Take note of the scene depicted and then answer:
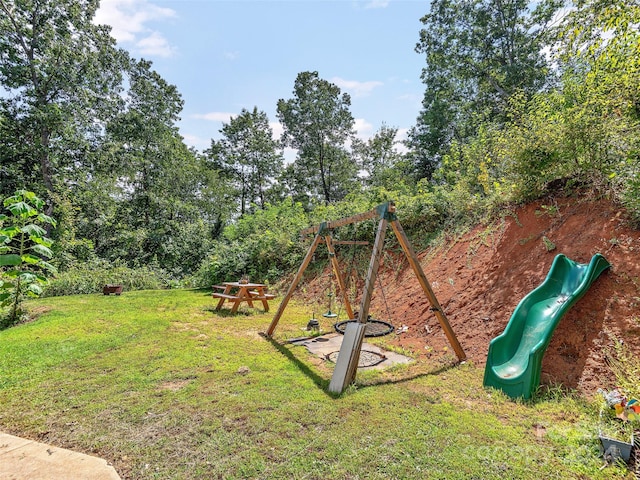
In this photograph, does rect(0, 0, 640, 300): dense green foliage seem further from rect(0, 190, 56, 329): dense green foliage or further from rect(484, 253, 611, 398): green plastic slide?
rect(0, 190, 56, 329): dense green foliage

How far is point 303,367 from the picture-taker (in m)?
3.92

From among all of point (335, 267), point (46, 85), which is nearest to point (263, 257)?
point (335, 267)

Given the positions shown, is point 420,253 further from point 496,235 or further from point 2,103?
point 2,103

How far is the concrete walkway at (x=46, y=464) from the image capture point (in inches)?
75.4

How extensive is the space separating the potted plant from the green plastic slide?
61 centimetres

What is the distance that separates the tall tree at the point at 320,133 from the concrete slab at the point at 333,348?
1807 cm

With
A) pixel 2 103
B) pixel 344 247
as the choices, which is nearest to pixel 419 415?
pixel 344 247

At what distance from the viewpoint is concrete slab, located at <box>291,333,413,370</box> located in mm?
4074

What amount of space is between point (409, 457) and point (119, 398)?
108 inches

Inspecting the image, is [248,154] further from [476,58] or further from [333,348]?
[333,348]

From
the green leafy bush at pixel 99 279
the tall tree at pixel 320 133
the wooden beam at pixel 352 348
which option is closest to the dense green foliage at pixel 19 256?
the green leafy bush at pixel 99 279

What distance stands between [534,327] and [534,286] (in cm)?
91

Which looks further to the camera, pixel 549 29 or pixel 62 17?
pixel 62 17

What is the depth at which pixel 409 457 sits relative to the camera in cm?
210
